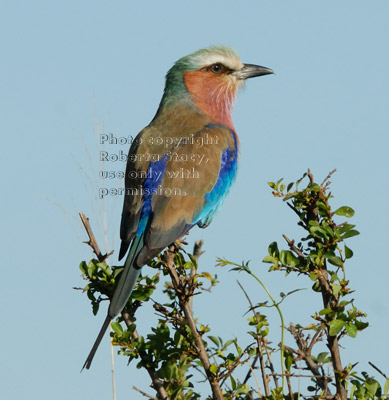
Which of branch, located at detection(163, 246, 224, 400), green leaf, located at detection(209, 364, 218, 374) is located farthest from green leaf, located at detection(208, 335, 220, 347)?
green leaf, located at detection(209, 364, 218, 374)

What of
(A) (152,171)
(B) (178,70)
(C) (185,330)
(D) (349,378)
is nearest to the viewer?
(D) (349,378)

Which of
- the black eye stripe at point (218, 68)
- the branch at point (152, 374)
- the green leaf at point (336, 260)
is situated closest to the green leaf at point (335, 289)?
the green leaf at point (336, 260)

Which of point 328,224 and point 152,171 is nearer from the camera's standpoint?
point 328,224

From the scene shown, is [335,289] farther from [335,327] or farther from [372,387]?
[372,387]

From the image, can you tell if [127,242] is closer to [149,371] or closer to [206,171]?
[206,171]

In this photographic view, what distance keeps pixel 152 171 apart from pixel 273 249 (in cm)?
180

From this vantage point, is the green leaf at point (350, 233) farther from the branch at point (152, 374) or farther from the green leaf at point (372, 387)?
the branch at point (152, 374)

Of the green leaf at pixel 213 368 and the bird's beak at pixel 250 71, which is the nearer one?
the green leaf at pixel 213 368

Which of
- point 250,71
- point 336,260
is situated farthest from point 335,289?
point 250,71

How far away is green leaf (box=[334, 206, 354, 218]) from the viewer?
308cm

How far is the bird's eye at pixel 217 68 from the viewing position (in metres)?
6.16

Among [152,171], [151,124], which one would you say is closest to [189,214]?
[152,171]

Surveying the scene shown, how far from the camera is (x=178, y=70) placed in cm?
605

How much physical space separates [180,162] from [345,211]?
191 cm
